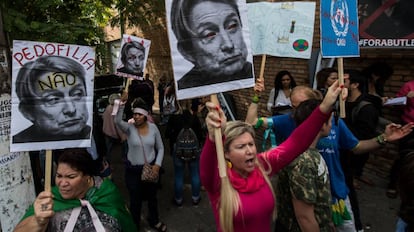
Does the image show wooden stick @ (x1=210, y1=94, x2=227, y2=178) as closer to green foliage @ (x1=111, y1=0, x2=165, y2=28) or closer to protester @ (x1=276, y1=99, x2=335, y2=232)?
protester @ (x1=276, y1=99, x2=335, y2=232)

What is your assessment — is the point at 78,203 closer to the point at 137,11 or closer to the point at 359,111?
the point at 359,111

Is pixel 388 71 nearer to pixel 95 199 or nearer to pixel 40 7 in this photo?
pixel 95 199

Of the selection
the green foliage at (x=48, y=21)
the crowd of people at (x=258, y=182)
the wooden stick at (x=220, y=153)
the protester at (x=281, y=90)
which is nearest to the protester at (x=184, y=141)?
the protester at (x=281, y=90)

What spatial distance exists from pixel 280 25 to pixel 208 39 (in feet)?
7.54

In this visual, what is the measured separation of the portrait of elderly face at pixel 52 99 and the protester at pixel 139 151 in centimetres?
184

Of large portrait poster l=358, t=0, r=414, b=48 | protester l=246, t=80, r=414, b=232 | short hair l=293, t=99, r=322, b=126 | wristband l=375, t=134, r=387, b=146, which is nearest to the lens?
short hair l=293, t=99, r=322, b=126

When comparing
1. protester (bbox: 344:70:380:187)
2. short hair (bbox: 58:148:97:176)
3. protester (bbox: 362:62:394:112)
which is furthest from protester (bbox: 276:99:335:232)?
protester (bbox: 362:62:394:112)

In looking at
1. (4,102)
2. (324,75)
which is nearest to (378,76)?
(324,75)

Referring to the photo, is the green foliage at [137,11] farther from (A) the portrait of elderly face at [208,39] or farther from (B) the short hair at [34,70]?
(A) the portrait of elderly face at [208,39]

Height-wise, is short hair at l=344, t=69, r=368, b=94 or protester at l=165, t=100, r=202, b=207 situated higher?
short hair at l=344, t=69, r=368, b=94

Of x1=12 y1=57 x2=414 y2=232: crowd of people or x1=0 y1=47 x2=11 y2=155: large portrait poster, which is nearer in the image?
x1=12 y1=57 x2=414 y2=232: crowd of people

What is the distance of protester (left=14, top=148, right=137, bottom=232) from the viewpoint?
91.8 inches

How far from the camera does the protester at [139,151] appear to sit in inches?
174

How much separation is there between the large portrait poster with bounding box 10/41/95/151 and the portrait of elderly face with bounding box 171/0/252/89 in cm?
75
